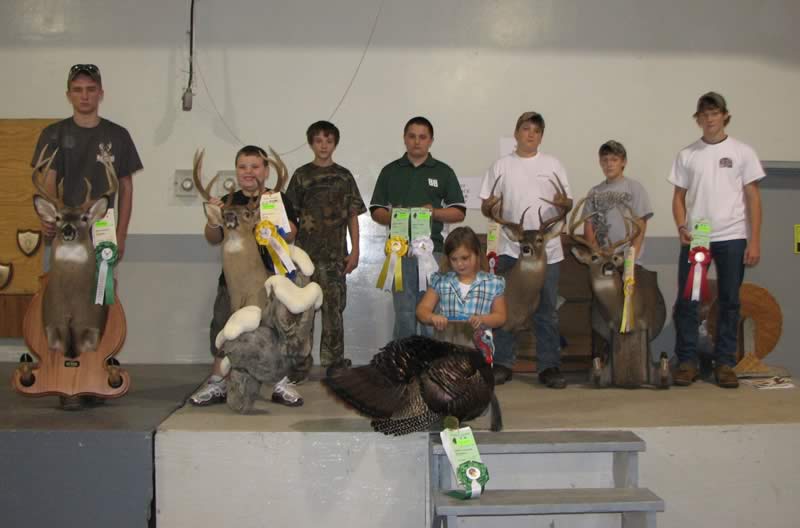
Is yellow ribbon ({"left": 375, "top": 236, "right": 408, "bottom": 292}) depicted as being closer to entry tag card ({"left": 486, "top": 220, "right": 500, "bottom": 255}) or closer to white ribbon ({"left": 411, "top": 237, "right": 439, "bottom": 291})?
white ribbon ({"left": 411, "top": 237, "right": 439, "bottom": 291})

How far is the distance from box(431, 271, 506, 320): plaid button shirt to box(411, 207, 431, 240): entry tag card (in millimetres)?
566

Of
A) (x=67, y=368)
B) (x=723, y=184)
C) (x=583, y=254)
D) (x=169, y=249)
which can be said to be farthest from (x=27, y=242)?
(x=723, y=184)

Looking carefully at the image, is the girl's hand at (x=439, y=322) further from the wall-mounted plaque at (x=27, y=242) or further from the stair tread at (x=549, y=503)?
the wall-mounted plaque at (x=27, y=242)

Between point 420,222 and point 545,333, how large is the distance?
0.94m

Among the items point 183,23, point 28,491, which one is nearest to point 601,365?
point 28,491

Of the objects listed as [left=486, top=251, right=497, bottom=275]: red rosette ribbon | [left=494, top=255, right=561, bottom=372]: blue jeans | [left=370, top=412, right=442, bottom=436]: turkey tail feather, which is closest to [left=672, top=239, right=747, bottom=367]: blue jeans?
[left=494, top=255, right=561, bottom=372]: blue jeans

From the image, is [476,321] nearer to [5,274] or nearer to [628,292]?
[628,292]

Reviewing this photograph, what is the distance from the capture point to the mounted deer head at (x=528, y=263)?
423cm

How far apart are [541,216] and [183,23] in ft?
9.38

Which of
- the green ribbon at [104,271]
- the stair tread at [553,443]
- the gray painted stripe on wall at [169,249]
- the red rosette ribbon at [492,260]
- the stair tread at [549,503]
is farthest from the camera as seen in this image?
the gray painted stripe on wall at [169,249]

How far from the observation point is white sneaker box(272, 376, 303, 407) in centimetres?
362

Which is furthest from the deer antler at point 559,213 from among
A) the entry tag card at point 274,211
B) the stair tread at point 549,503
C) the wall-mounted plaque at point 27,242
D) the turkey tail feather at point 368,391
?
the wall-mounted plaque at point 27,242

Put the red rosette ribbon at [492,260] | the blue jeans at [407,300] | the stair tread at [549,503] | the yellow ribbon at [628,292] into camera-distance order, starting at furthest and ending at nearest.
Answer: the red rosette ribbon at [492,260] → the blue jeans at [407,300] → the yellow ribbon at [628,292] → the stair tread at [549,503]

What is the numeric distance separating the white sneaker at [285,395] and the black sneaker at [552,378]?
1384mm
